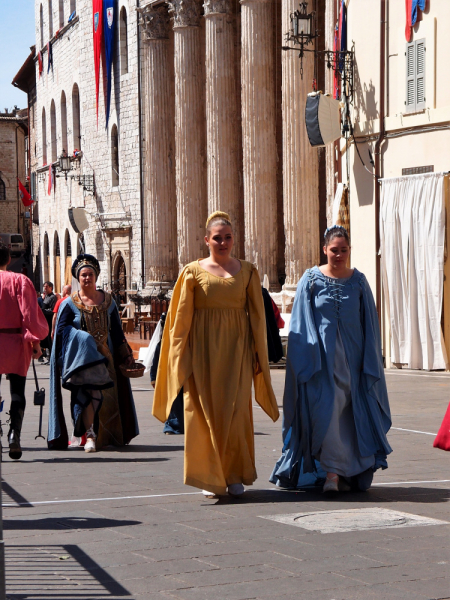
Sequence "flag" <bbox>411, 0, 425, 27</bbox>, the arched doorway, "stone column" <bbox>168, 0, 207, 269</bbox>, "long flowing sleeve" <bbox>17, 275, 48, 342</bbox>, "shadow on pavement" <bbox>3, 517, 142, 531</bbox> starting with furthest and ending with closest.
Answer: the arched doorway
"stone column" <bbox>168, 0, 207, 269</bbox>
"flag" <bbox>411, 0, 425, 27</bbox>
"long flowing sleeve" <bbox>17, 275, 48, 342</bbox>
"shadow on pavement" <bbox>3, 517, 142, 531</bbox>

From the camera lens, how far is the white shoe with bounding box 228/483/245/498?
748 centimetres

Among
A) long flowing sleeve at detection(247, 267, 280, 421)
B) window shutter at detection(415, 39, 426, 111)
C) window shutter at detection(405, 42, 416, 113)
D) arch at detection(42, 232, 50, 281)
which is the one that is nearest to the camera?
long flowing sleeve at detection(247, 267, 280, 421)

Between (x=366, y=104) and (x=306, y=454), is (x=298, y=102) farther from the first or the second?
(x=306, y=454)

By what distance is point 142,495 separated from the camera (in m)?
7.65

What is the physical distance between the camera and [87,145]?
4409 centimetres

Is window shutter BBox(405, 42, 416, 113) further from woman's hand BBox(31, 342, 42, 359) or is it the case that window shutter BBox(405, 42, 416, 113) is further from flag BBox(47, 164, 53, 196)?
flag BBox(47, 164, 53, 196)

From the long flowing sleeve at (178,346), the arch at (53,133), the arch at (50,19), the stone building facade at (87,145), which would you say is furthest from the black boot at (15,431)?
the arch at (50,19)

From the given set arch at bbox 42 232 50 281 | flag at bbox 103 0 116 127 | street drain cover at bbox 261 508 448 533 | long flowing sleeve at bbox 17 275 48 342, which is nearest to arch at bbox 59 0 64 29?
flag at bbox 103 0 116 127

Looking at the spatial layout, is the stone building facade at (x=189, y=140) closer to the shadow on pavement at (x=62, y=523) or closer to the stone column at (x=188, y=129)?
the stone column at (x=188, y=129)

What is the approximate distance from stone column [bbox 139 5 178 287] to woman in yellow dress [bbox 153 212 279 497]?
27.9 m

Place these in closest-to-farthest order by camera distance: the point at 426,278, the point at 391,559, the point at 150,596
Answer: the point at 150,596 < the point at 391,559 < the point at 426,278

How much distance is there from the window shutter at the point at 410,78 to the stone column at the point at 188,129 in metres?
14.2

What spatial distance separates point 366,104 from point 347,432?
13940mm

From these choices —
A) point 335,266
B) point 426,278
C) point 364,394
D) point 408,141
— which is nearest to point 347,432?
point 364,394
